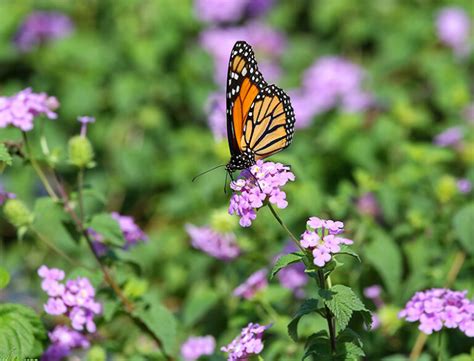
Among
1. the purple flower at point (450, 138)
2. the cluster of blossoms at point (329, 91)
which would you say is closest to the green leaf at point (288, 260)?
the purple flower at point (450, 138)

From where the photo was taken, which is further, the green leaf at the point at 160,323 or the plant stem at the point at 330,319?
the green leaf at the point at 160,323

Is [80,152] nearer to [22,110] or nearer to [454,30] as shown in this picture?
[22,110]

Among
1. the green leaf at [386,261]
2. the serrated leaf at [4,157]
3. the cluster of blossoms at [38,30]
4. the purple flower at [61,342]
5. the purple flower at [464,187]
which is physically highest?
the cluster of blossoms at [38,30]

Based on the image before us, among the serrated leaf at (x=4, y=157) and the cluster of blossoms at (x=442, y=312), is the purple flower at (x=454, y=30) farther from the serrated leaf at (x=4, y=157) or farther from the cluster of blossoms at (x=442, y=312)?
→ the serrated leaf at (x=4, y=157)

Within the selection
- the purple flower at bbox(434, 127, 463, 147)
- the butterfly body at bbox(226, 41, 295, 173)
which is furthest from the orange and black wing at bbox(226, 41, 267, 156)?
the purple flower at bbox(434, 127, 463, 147)

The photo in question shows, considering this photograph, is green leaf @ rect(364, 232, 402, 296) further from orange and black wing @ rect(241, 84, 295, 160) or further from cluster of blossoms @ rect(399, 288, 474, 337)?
cluster of blossoms @ rect(399, 288, 474, 337)

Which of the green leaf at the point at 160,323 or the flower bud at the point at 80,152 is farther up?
the flower bud at the point at 80,152
